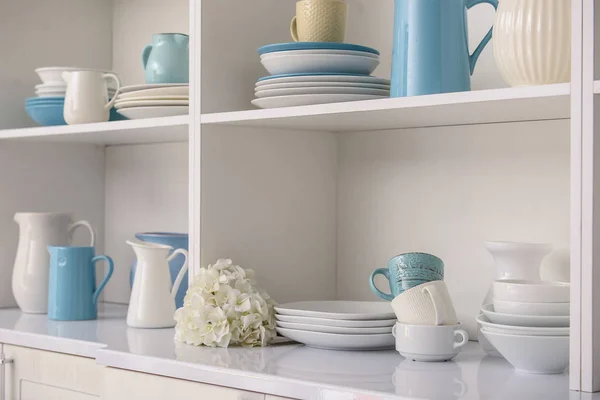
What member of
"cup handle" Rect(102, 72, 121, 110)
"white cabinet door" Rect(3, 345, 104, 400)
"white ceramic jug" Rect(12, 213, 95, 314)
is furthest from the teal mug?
"white ceramic jug" Rect(12, 213, 95, 314)

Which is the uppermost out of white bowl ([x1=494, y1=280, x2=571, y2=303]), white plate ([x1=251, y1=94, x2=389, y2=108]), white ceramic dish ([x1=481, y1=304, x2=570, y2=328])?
white plate ([x1=251, y1=94, x2=389, y2=108])

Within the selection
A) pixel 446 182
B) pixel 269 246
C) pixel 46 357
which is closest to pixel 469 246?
pixel 446 182

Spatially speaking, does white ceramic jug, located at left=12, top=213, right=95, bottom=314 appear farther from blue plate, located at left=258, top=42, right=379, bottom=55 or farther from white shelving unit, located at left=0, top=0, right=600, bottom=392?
blue plate, located at left=258, top=42, right=379, bottom=55

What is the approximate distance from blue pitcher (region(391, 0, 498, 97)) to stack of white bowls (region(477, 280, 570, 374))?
14.8 inches

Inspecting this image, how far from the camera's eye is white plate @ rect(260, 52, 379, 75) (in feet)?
5.90

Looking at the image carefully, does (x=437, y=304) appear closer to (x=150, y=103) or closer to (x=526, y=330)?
(x=526, y=330)

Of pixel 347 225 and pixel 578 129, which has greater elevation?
pixel 578 129

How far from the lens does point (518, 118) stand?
5.98 feet

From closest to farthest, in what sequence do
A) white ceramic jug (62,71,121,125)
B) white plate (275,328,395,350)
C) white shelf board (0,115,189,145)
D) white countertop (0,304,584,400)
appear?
white countertop (0,304,584,400), white plate (275,328,395,350), white shelf board (0,115,189,145), white ceramic jug (62,71,121,125)

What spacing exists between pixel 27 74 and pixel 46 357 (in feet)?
2.90

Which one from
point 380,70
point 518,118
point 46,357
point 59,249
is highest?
point 380,70

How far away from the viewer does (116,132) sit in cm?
222

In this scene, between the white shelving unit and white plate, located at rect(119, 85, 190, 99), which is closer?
the white shelving unit

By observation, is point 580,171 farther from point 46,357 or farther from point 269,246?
point 46,357
